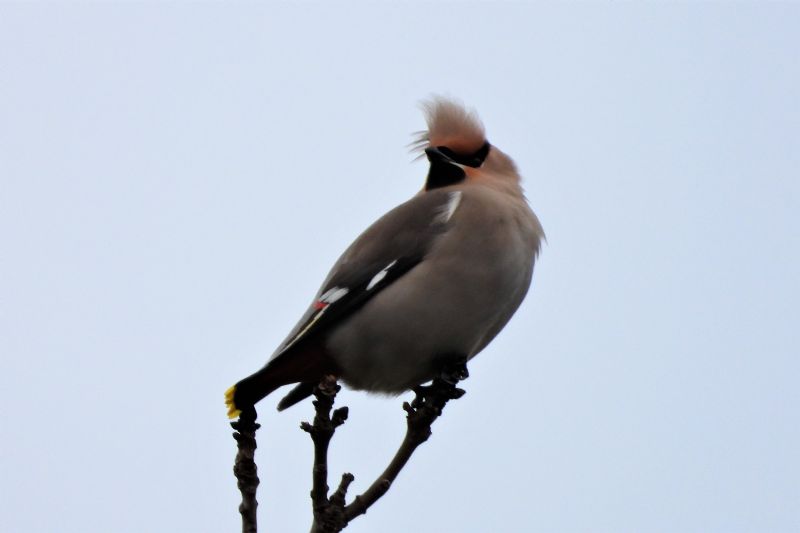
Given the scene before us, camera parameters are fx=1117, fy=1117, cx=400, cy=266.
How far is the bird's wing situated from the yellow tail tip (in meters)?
0.23

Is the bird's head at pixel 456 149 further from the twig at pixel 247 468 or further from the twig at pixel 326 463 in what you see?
the twig at pixel 247 468

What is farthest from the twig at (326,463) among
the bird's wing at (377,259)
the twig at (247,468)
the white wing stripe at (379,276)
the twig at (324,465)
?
the white wing stripe at (379,276)

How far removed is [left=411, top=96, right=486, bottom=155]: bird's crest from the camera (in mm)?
5125

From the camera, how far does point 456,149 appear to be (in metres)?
5.14

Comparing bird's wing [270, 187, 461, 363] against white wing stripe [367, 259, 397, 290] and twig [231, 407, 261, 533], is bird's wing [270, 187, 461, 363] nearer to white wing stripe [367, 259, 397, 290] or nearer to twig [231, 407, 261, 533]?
white wing stripe [367, 259, 397, 290]

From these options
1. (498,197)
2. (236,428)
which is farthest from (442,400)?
(498,197)

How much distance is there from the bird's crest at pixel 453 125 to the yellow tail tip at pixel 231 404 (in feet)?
5.90

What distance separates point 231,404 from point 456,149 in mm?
1851

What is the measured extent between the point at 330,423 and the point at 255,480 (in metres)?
0.27

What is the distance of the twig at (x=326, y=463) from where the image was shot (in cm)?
314

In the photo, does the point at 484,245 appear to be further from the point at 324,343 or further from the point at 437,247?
the point at 324,343

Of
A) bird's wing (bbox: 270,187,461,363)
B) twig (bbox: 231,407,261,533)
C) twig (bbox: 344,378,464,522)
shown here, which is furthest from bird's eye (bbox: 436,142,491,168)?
twig (bbox: 231,407,261,533)

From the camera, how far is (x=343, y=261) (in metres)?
4.63

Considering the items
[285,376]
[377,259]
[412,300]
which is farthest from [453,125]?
[285,376]
